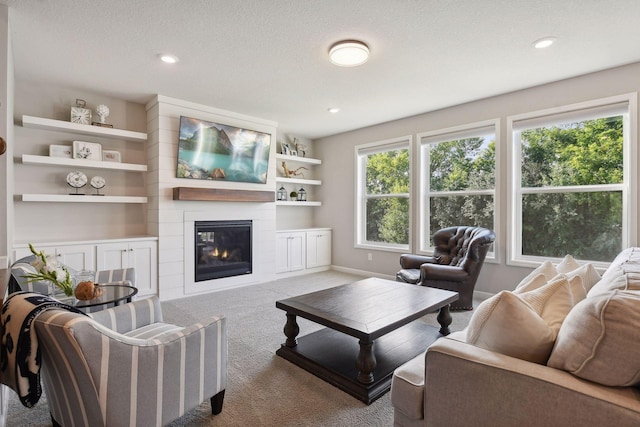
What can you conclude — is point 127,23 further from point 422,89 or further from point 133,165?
point 422,89

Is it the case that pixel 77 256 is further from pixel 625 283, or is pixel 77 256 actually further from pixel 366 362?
pixel 625 283

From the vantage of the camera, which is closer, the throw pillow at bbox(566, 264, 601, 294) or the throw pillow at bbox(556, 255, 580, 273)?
the throw pillow at bbox(566, 264, 601, 294)

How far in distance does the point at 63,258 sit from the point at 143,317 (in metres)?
2.13

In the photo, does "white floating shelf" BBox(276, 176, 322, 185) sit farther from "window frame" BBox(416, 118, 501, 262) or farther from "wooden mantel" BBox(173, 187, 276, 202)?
"window frame" BBox(416, 118, 501, 262)

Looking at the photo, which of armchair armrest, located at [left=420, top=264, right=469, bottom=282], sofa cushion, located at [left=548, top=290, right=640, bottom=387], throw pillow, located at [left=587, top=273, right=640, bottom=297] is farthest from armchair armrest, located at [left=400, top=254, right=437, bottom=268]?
sofa cushion, located at [left=548, top=290, right=640, bottom=387]

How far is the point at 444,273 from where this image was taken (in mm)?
3352

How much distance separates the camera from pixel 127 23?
96.2 inches

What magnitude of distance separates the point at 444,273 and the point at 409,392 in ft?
7.59

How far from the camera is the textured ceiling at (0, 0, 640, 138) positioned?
7.46 feet

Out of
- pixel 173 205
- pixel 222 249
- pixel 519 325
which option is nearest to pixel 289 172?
pixel 222 249

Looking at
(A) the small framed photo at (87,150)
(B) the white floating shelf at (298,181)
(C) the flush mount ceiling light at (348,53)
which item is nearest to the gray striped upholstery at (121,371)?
(C) the flush mount ceiling light at (348,53)

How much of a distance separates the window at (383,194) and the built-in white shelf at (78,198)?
3.43m

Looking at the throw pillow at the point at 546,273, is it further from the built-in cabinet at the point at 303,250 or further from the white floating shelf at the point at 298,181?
the white floating shelf at the point at 298,181

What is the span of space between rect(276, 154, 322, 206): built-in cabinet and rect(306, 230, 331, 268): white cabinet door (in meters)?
0.58
